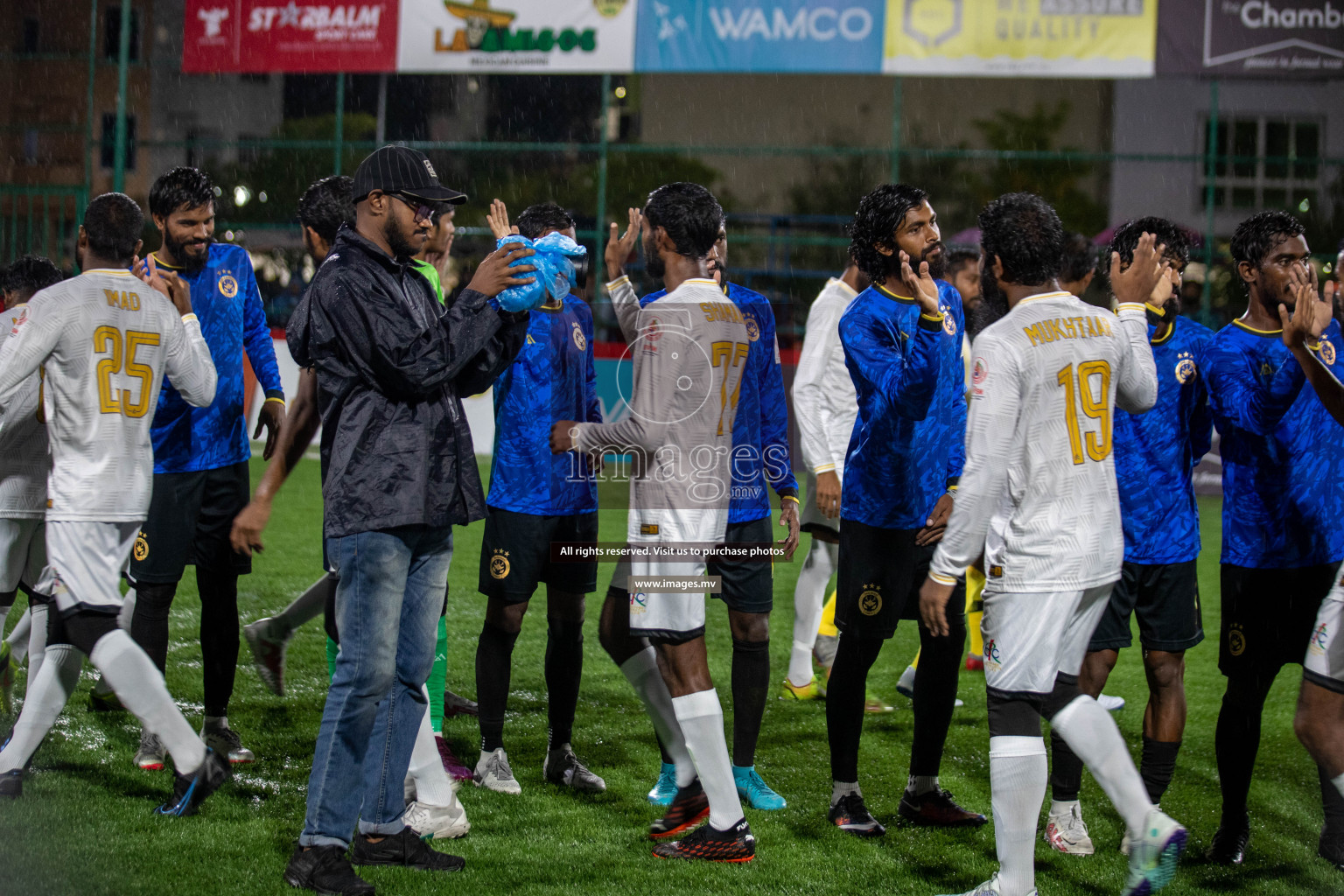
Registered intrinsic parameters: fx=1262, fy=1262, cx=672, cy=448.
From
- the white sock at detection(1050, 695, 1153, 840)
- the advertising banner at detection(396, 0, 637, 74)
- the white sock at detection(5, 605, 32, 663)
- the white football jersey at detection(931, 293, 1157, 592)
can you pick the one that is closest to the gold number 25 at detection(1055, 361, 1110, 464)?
the white football jersey at detection(931, 293, 1157, 592)

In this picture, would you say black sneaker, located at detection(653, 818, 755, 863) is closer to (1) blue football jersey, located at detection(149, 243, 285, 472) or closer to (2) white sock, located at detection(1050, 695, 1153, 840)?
(2) white sock, located at detection(1050, 695, 1153, 840)

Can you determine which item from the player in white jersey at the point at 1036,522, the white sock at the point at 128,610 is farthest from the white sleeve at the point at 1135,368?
the white sock at the point at 128,610

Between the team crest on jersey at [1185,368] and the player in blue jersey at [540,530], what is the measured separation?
1986mm

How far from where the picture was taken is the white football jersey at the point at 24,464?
13.8 ft

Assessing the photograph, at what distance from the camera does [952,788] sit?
15.1ft

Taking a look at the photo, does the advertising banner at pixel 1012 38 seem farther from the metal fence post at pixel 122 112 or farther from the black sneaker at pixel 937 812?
the black sneaker at pixel 937 812

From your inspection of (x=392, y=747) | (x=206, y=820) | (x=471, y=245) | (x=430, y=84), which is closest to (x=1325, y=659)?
(x=392, y=747)

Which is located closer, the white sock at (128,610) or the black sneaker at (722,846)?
the black sneaker at (722,846)

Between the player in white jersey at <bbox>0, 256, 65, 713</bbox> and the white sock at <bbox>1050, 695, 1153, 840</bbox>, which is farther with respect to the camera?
the player in white jersey at <bbox>0, 256, 65, 713</bbox>

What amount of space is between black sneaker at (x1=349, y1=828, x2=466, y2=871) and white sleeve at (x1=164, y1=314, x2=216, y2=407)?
1469 mm

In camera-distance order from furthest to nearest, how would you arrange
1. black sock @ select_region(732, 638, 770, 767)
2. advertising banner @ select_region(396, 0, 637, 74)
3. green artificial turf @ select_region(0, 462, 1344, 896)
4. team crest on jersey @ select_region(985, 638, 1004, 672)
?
advertising banner @ select_region(396, 0, 637, 74), black sock @ select_region(732, 638, 770, 767), green artificial turf @ select_region(0, 462, 1344, 896), team crest on jersey @ select_region(985, 638, 1004, 672)

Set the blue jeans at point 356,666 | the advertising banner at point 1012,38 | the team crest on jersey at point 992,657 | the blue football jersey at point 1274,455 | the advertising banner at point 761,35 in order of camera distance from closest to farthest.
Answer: the team crest on jersey at point 992,657 → the blue jeans at point 356,666 → the blue football jersey at point 1274,455 → the advertising banner at point 1012,38 → the advertising banner at point 761,35

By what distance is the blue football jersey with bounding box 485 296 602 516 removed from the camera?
14.5 feet

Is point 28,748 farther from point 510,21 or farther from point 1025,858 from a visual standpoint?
point 510,21
